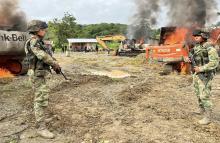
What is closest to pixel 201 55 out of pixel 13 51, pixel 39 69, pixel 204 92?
pixel 204 92

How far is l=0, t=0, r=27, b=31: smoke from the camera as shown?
687 inches

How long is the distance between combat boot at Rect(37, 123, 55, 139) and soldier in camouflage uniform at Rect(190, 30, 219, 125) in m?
2.74

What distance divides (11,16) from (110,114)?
1132cm

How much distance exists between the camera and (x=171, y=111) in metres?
8.80

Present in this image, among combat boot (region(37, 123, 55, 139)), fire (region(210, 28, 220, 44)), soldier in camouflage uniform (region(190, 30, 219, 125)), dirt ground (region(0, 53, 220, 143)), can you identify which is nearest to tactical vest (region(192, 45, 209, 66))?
soldier in camouflage uniform (region(190, 30, 219, 125))

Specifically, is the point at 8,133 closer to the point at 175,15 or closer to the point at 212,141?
the point at 212,141

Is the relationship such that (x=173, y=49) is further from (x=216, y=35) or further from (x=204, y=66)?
(x=204, y=66)

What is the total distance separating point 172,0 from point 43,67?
19.7 m

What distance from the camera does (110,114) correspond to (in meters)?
8.52

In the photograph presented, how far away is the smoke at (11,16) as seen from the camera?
17.4 metres

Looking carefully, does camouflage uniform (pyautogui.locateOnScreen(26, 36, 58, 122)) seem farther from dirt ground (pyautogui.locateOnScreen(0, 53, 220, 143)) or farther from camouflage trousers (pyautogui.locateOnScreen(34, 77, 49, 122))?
dirt ground (pyautogui.locateOnScreen(0, 53, 220, 143))

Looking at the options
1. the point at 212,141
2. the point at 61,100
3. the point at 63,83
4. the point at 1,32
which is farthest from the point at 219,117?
the point at 1,32

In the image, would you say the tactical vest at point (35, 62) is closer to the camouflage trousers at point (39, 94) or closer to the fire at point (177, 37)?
the camouflage trousers at point (39, 94)

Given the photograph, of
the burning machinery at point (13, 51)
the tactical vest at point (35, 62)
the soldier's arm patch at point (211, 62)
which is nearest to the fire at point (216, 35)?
the burning machinery at point (13, 51)
